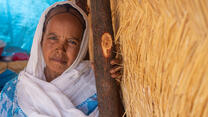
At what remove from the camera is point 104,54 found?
3.54 feet

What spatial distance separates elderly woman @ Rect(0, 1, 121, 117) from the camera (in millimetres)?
1450

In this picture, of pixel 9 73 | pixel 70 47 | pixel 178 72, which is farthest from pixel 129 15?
pixel 9 73

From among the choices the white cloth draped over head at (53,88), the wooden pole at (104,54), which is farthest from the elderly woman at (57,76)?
the wooden pole at (104,54)

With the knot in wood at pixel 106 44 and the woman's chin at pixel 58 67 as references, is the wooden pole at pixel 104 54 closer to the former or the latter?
the knot in wood at pixel 106 44

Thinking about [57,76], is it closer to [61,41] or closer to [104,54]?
[61,41]

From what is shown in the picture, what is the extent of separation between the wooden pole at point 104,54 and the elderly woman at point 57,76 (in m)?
0.32

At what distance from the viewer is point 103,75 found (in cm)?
110

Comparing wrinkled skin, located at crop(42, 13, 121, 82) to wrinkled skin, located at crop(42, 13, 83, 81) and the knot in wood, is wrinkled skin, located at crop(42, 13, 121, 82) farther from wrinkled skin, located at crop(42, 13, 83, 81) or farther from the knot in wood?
the knot in wood

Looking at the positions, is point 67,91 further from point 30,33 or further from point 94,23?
point 30,33

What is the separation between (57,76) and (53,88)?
0.50 feet

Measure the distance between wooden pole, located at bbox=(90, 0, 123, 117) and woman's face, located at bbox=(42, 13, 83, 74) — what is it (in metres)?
0.47

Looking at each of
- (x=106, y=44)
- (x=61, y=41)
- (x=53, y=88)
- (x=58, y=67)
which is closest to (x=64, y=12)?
(x=61, y=41)

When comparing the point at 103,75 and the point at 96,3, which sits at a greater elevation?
the point at 96,3

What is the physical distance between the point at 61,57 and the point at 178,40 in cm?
103
